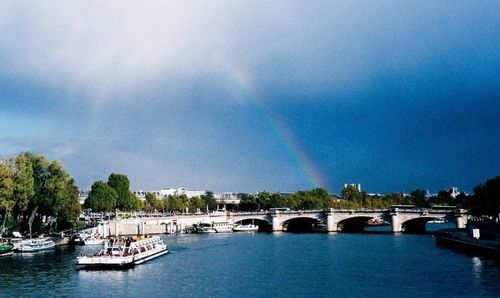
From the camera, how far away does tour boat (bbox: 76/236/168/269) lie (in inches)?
2157

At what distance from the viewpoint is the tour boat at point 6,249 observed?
6575 centimetres

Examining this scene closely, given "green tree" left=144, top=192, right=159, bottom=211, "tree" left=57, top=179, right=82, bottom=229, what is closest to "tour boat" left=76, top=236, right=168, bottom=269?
"tree" left=57, top=179, right=82, bottom=229

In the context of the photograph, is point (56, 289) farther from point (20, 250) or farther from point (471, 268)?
point (471, 268)

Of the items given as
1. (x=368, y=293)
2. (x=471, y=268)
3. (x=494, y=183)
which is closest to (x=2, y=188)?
(x=368, y=293)

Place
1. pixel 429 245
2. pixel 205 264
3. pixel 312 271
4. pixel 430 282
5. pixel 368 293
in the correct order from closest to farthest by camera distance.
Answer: pixel 368 293, pixel 430 282, pixel 312 271, pixel 205 264, pixel 429 245

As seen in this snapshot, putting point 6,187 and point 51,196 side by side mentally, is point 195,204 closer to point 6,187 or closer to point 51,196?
point 51,196

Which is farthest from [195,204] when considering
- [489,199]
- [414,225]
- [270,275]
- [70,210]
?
[270,275]

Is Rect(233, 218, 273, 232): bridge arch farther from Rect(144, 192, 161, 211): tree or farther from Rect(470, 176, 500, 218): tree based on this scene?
Rect(470, 176, 500, 218): tree

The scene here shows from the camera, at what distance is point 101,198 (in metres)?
112

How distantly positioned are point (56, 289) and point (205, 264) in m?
18.1

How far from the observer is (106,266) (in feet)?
181

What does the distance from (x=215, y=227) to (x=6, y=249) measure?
58.8 m

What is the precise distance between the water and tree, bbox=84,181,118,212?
38759 millimetres

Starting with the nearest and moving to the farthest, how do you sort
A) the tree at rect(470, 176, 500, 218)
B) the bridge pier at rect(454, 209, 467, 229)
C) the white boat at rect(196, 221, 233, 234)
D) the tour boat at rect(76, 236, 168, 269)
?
the tour boat at rect(76, 236, 168, 269)
the tree at rect(470, 176, 500, 218)
the bridge pier at rect(454, 209, 467, 229)
the white boat at rect(196, 221, 233, 234)
